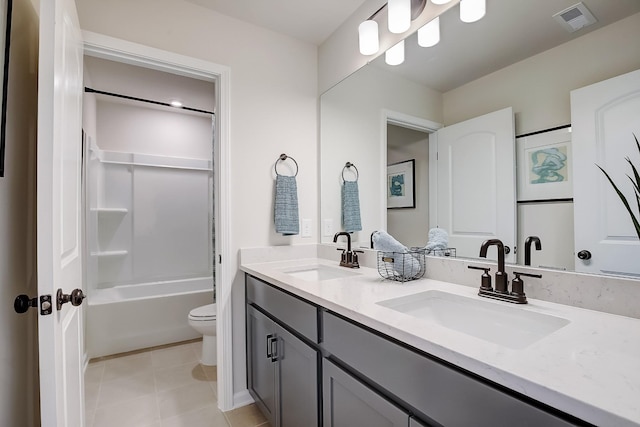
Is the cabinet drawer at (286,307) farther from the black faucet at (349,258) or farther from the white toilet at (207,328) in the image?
the white toilet at (207,328)

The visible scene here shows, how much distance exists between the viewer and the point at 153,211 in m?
3.29

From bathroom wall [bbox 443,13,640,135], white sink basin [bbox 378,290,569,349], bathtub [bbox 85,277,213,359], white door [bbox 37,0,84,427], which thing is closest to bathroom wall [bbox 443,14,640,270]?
bathroom wall [bbox 443,13,640,135]

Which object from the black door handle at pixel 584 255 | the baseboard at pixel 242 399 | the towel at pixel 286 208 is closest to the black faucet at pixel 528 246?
the black door handle at pixel 584 255

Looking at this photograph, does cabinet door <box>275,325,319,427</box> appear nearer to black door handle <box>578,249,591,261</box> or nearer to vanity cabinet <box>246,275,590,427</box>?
vanity cabinet <box>246,275,590,427</box>

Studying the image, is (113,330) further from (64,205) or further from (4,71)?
(4,71)

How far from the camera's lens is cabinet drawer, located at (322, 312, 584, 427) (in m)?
0.55

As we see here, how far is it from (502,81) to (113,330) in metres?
3.10

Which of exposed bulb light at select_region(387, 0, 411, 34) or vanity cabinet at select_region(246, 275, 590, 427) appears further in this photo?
exposed bulb light at select_region(387, 0, 411, 34)

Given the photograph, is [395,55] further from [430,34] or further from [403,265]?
[403,265]

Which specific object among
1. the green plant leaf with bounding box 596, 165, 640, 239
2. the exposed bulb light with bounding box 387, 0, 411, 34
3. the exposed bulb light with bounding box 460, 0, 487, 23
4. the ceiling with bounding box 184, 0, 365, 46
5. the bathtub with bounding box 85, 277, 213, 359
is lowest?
the bathtub with bounding box 85, 277, 213, 359

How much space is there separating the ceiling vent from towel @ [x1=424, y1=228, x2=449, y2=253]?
840 mm

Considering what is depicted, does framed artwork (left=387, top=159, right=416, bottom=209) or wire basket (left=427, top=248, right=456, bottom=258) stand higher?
framed artwork (left=387, top=159, right=416, bottom=209)

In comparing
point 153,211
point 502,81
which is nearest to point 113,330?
point 153,211

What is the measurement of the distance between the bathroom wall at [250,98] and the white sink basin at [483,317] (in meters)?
1.09
